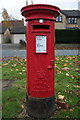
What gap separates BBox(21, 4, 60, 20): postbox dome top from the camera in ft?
9.99

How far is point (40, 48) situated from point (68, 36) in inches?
976

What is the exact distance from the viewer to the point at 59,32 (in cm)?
2686

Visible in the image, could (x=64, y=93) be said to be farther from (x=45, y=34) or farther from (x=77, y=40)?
(x=77, y=40)

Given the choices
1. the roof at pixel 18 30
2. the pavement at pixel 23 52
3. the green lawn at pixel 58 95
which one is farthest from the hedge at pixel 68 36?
the roof at pixel 18 30

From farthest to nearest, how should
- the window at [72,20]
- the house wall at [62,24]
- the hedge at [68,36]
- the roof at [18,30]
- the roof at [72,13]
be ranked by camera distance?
1. the roof at [18,30]
2. the window at [72,20]
3. the roof at [72,13]
4. the house wall at [62,24]
5. the hedge at [68,36]

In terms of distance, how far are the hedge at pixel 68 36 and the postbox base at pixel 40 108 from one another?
2380cm

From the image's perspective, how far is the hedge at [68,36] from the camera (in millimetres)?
26828

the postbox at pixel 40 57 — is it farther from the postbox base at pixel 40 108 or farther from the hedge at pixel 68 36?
the hedge at pixel 68 36

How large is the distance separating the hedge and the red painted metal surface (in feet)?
77.9

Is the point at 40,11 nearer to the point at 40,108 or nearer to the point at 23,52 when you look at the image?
the point at 40,108

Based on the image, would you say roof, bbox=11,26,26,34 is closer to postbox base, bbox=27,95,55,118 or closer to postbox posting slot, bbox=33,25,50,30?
postbox posting slot, bbox=33,25,50,30

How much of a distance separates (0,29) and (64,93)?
2107 inches

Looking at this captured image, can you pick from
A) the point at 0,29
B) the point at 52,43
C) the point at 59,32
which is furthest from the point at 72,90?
the point at 0,29

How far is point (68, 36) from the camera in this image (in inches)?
1077
